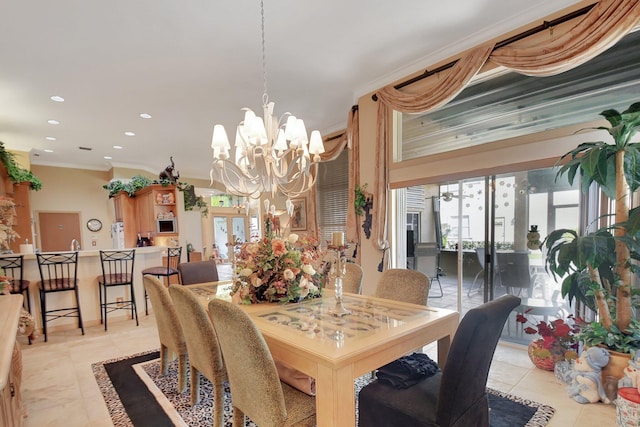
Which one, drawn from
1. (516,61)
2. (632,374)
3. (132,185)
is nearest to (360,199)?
(516,61)

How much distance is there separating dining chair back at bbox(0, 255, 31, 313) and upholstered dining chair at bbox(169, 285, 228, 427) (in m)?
2.97

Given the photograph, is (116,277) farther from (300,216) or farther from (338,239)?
(338,239)

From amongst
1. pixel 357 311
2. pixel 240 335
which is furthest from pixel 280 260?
pixel 240 335

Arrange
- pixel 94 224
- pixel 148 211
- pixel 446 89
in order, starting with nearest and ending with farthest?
pixel 446 89, pixel 148 211, pixel 94 224

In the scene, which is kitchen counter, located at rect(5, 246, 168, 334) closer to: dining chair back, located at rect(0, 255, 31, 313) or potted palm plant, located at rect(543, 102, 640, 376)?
dining chair back, located at rect(0, 255, 31, 313)

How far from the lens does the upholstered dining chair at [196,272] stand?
3.36 meters

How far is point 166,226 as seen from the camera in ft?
22.4

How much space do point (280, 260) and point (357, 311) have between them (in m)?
0.66

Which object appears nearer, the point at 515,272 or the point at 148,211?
the point at 515,272

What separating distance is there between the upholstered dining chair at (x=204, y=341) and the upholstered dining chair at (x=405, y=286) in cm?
135

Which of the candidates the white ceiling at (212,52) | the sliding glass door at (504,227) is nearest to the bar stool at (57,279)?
the white ceiling at (212,52)

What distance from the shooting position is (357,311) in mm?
2053

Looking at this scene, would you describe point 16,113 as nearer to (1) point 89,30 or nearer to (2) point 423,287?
(1) point 89,30

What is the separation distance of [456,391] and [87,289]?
4928 millimetres
